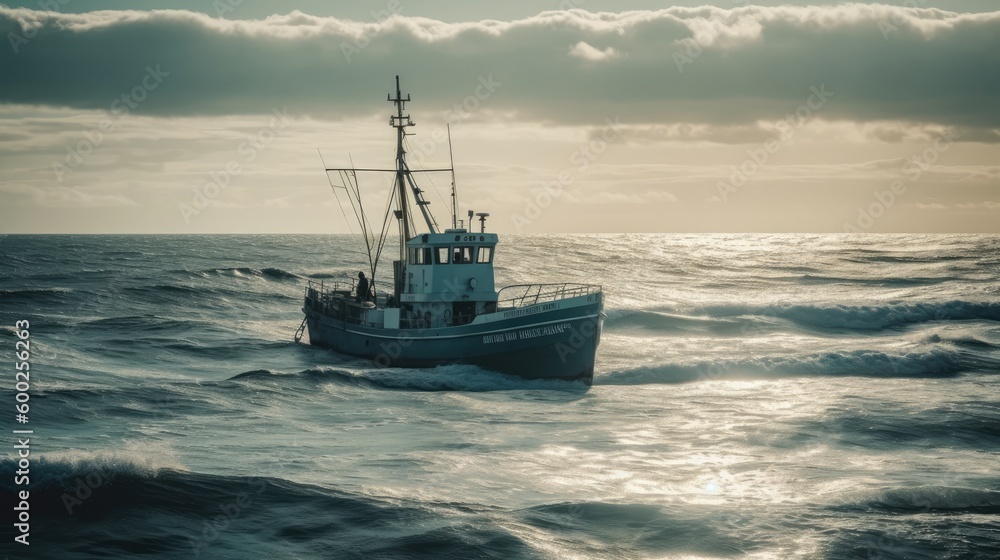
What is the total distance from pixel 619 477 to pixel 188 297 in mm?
43219

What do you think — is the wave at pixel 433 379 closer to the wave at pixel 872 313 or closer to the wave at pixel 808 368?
the wave at pixel 808 368

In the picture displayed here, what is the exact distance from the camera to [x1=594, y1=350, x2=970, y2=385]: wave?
30.8 m

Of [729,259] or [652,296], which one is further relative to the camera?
[729,259]

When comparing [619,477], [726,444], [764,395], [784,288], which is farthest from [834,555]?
[784,288]

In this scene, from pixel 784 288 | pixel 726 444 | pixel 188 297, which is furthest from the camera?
pixel 784 288

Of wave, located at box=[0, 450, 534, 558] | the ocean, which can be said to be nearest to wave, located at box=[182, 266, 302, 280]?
the ocean

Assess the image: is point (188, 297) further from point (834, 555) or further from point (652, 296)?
point (834, 555)

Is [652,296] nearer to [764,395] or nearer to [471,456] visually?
[764,395]

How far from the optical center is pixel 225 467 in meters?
16.2

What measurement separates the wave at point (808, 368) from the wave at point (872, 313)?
49.3 feet

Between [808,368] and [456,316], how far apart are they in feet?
43.8

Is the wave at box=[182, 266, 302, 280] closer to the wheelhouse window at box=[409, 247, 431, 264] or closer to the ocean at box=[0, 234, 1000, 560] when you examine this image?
the ocean at box=[0, 234, 1000, 560]

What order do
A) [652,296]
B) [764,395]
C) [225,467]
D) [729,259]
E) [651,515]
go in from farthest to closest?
[729,259] < [652,296] < [764,395] < [225,467] < [651,515]

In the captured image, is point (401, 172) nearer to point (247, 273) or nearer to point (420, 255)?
point (420, 255)
